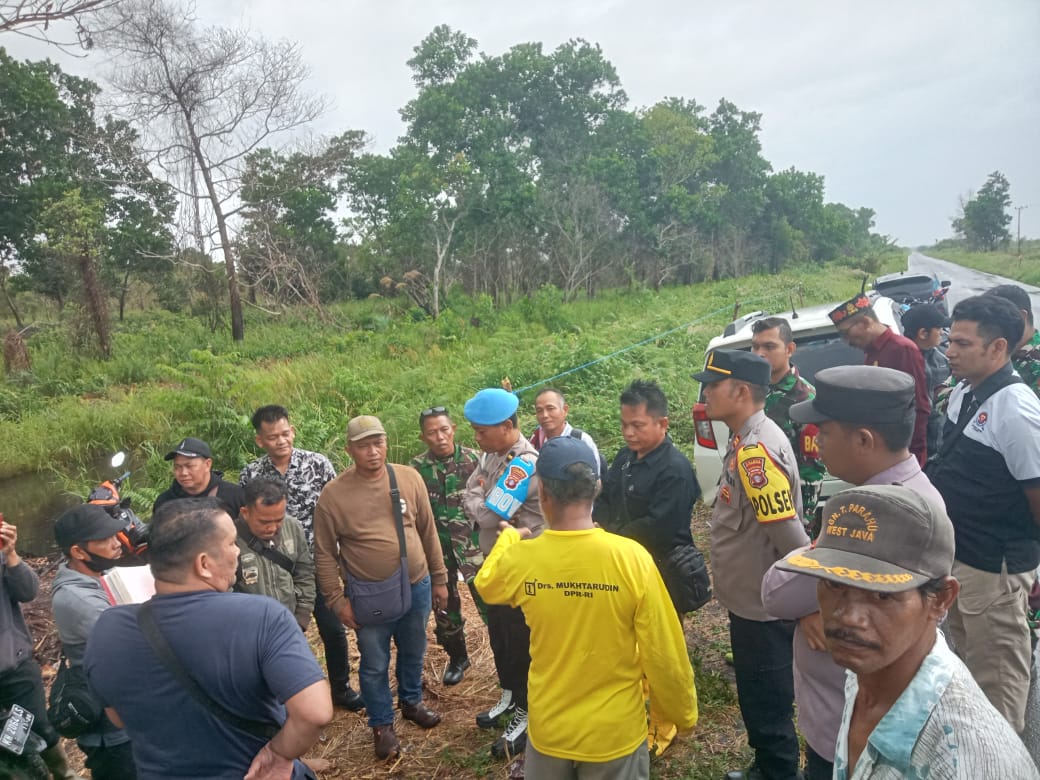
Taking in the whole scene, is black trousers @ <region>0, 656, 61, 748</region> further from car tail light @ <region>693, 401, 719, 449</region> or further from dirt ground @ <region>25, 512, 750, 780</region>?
car tail light @ <region>693, 401, 719, 449</region>

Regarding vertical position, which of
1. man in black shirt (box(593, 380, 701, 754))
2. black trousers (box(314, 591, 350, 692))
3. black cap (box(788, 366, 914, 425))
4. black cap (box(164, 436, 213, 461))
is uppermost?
black cap (box(788, 366, 914, 425))

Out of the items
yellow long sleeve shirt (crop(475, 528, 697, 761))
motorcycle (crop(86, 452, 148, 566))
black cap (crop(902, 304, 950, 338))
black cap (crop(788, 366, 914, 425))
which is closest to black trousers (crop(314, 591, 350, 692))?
motorcycle (crop(86, 452, 148, 566))

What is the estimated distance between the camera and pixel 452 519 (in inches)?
163

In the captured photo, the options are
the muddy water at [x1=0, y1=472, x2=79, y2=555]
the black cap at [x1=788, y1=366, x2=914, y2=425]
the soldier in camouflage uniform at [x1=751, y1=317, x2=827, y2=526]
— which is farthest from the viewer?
the muddy water at [x1=0, y1=472, x2=79, y2=555]

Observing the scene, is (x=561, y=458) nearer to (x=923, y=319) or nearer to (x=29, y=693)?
(x=29, y=693)

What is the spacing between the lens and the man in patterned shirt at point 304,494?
393cm

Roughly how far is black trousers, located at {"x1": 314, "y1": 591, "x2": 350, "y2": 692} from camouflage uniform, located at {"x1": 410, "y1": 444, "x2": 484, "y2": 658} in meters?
0.60

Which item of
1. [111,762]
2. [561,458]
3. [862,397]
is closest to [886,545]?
[862,397]

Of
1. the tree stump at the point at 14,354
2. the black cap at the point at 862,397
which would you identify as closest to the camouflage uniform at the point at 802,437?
the black cap at the point at 862,397

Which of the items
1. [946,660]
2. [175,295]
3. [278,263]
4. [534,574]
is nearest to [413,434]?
[534,574]

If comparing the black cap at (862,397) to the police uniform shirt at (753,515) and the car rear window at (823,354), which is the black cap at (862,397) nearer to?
the police uniform shirt at (753,515)

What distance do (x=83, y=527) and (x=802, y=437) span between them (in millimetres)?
3404

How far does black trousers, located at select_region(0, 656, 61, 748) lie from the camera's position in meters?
3.12

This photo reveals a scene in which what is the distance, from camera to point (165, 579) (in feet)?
6.35
